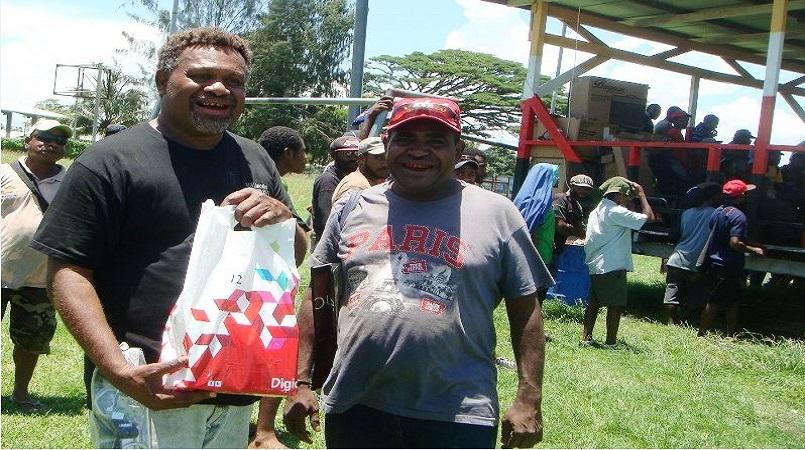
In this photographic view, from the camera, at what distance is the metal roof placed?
12031 millimetres

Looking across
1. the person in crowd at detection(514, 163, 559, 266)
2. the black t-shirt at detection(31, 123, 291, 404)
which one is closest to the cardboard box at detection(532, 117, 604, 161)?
the person in crowd at detection(514, 163, 559, 266)

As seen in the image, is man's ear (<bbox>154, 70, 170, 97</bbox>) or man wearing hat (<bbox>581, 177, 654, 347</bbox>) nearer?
man's ear (<bbox>154, 70, 170, 97</bbox>)

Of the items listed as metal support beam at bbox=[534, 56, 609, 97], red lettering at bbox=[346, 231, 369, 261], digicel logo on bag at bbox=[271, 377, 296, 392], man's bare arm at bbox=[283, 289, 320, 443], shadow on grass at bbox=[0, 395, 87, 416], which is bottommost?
shadow on grass at bbox=[0, 395, 87, 416]

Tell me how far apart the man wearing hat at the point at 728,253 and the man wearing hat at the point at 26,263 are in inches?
258

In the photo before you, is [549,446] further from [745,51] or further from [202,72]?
[745,51]

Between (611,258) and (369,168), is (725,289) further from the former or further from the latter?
(369,168)

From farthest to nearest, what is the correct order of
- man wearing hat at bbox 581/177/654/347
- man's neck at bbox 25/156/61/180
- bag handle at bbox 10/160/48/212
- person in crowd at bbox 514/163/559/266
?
1. man wearing hat at bbox 581/177/654/347
2. person in crowd at bbox 514/163/559/266
3. man's neck at bbox 25/156/61/180
4. bag handle at bbox 10/160/48/212

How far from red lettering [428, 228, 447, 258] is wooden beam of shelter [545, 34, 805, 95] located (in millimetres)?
10385

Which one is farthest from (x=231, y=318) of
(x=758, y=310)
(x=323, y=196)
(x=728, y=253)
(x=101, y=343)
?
(x=758, y=310)

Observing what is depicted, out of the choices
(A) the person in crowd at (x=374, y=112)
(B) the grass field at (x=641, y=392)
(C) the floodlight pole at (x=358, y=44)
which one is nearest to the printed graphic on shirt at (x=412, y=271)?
(B) the grass field at (x=641, y=392)

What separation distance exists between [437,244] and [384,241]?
0.17m

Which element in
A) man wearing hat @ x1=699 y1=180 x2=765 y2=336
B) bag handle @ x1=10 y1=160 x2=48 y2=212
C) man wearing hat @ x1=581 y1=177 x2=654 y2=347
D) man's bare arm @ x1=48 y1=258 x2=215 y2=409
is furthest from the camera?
man wearing hat @ x1=699 y1=180 x2=765 y2=336

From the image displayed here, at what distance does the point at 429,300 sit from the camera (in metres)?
2.56

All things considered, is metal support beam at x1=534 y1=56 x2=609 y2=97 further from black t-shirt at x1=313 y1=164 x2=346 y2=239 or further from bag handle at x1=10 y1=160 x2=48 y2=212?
bag handle at x1=10 y1=160 x2=48 y2=212
